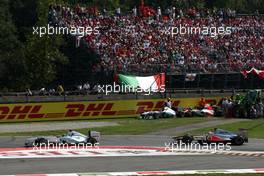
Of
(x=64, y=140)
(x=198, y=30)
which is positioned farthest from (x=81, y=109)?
(x=198, y=30)

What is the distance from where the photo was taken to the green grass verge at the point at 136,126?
115 feet

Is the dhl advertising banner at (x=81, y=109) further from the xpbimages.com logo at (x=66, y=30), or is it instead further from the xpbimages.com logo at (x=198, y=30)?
the xpbimages.com logo at (x=198, y=30)

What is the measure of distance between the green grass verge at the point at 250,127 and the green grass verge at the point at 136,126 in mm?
2356

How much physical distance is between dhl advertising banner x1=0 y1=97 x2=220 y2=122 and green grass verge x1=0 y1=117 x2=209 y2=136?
1.31 meters

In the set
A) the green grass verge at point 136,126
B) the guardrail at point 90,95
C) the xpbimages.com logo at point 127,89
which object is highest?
the xpbimages.com logo at point 127,89

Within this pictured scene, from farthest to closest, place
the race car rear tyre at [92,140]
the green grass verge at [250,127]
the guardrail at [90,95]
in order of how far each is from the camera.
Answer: the guardrail at [90,95] < the green grass verge at [250,127] < the race car rear tyre at [92,140]

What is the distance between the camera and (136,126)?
37.7 meters

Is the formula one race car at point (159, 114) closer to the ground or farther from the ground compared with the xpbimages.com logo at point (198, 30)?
closer to the ground

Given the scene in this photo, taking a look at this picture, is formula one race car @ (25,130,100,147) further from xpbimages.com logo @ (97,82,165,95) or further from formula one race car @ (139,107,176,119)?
xpbimages.com logo @ (97,82,165,95)

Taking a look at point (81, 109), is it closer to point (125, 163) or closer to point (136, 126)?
point (136, 126)

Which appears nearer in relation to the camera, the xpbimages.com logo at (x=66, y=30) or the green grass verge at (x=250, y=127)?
the green grass verge at (x=250, y=127)

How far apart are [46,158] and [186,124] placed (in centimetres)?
1478

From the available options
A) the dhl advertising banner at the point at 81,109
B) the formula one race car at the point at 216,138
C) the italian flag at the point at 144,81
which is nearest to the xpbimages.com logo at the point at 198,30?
the italian flag at the point at 144,81

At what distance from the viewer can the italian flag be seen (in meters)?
46.9
